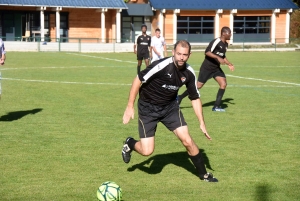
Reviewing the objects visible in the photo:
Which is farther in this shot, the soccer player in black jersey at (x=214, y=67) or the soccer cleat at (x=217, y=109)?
the soccer cleat at (x=217, y=109)

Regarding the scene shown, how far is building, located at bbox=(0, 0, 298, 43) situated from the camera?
57.1 m

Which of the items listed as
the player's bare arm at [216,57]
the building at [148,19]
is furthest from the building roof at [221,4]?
the player's bare arm at [216,57]

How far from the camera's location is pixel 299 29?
6781cm

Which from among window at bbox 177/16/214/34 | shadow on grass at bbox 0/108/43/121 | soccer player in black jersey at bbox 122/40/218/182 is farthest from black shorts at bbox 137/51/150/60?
window at bbox 177/16/214/34

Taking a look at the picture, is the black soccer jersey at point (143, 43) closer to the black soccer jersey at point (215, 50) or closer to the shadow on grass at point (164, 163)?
the black soccer jersey at point (215, 50)

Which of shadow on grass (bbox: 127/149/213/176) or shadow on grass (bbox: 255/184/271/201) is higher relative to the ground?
shadow on grass (bbox: 127/149/213/176)

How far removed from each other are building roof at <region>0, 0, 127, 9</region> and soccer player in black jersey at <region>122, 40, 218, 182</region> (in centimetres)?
4754

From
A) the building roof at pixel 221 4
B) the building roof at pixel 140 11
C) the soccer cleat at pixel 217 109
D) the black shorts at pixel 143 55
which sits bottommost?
the soccer cleat at pixel 217 109

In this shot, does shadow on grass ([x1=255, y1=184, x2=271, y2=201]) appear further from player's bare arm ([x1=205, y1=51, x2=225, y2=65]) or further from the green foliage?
the green foliage

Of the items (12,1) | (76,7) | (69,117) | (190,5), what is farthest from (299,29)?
(69,117)

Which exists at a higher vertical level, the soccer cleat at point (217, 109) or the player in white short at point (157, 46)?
the player in white short at point (157, 46)

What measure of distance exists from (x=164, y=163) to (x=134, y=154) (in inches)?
32.9

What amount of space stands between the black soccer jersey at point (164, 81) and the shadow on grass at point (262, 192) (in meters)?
1.50

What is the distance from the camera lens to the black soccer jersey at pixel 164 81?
795cm
